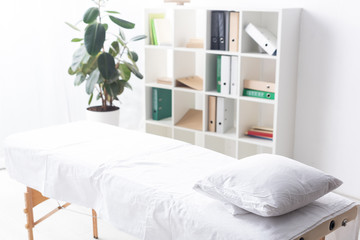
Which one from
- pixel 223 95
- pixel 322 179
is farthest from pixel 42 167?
pixel 223 95

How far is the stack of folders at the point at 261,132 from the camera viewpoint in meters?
3.28

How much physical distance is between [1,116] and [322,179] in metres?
2.82

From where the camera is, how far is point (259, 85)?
125 inches

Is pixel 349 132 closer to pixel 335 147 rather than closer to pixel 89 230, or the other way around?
pixel 335 147

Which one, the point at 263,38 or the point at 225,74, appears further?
the point at 225,74

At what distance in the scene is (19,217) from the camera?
2846mm

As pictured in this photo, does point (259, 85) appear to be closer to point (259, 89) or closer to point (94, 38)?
point (259, 89)

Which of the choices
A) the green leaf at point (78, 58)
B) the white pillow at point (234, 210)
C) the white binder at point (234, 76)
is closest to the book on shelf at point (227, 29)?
the white binder at point (234, 76)

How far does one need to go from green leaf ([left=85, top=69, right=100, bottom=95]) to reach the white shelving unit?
53 cm

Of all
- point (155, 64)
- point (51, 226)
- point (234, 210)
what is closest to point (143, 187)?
point (234, 210)

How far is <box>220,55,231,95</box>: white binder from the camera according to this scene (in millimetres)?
3307

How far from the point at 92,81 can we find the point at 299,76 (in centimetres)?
151

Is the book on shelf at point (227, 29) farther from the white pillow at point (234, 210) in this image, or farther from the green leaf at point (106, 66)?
the white pillow at point (234, 210)

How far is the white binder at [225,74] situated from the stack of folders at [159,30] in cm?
59
